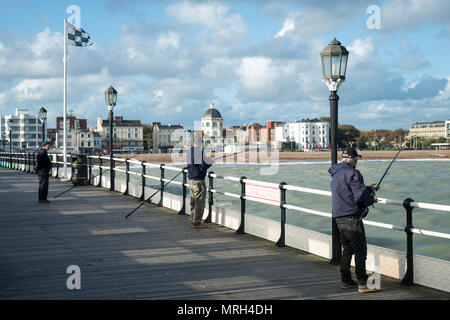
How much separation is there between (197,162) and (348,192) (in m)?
4.94

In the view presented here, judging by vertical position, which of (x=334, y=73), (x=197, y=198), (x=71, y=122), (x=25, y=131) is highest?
(x=71, y=122)

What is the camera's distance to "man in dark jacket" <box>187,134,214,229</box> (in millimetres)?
11227

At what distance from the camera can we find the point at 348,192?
22.0ft

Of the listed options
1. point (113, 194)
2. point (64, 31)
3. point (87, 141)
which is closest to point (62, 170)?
point (64, 31)

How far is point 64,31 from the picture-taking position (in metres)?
28.5

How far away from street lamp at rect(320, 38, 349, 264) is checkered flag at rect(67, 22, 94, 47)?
22464 millimetres

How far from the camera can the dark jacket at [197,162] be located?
11202 mm

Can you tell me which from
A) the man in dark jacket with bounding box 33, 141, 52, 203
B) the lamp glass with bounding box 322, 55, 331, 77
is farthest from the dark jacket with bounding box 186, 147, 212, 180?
the man in dark jacket with bounding box 33, 141, 52, 203

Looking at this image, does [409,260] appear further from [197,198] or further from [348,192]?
[197,198]

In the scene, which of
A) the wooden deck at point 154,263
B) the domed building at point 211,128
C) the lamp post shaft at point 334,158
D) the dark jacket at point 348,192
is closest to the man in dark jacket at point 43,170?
the wooden deck at point 154,263

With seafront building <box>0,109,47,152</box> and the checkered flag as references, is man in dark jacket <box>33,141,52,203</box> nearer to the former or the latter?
the checkered flag

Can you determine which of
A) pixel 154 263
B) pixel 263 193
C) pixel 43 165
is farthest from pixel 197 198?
pixel 43 165
